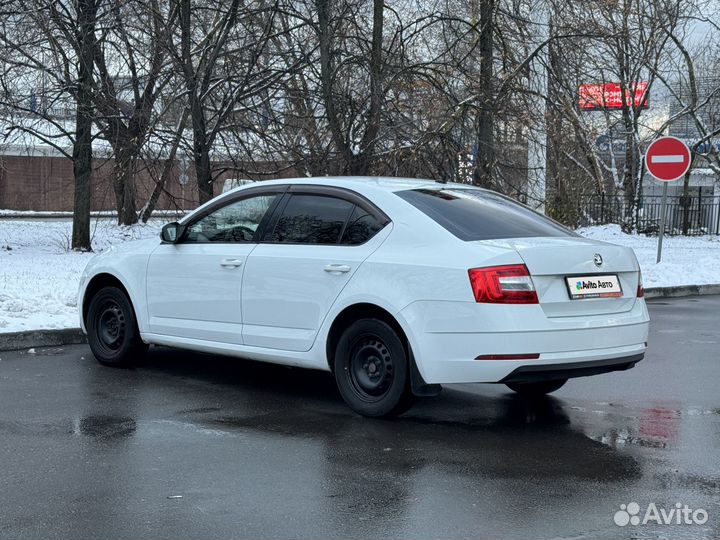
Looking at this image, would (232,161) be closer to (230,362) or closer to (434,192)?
(230,362)

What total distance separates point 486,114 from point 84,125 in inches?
290

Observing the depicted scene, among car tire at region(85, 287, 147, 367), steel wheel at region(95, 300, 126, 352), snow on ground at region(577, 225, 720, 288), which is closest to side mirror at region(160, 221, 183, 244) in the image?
car tire at region(85, 287, 147, 367)

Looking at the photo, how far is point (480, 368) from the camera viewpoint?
643 centimetres

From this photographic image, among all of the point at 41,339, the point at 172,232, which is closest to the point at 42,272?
the point at 41,339

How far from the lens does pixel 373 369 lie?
696cm

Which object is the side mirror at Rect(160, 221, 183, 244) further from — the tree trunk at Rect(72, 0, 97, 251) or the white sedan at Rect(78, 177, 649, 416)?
the tree trunk at Rect(72, 0, 97, 251)

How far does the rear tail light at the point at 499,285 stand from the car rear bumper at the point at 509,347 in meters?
0.10

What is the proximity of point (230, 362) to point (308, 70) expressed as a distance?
8.55 meters

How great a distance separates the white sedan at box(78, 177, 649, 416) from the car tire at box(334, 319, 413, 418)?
10mm

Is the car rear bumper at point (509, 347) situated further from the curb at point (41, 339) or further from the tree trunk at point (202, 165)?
the tree trunk at point (202, 165)

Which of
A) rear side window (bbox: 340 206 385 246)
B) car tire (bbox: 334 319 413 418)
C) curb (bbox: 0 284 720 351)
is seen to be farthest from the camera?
→ curb (bbox: 0 284 720 351)

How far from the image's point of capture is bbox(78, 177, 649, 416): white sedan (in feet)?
21.2

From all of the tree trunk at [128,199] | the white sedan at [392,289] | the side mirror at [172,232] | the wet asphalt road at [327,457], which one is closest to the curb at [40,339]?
→ the wet asphalt road at [327,457]

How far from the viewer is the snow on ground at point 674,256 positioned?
18.3m
